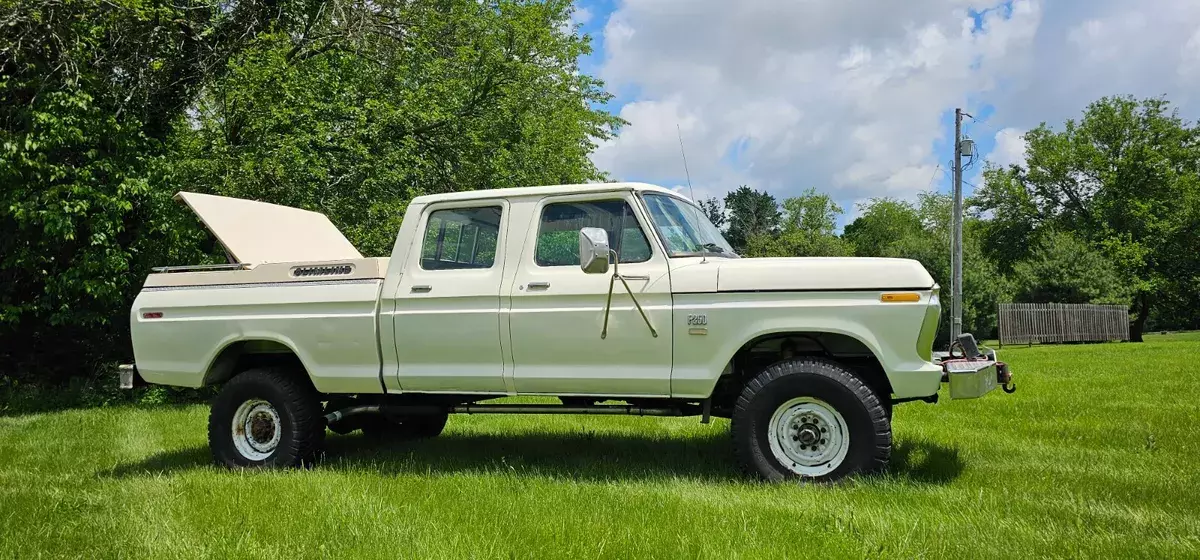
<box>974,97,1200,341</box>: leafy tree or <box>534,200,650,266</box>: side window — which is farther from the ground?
<box>974,97,1200,341</box>: leafy tree

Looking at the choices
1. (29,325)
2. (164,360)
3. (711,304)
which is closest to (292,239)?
(164,360)

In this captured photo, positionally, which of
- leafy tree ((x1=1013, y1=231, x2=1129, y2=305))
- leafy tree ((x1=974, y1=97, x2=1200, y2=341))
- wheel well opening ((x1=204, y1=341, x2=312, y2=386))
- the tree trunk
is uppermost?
leafy tree ((x1=974, y1=97, x2=1200, y2=341))

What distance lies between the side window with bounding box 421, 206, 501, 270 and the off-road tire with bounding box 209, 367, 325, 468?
4.69 ft

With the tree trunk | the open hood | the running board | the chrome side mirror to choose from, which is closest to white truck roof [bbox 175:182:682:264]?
the open hood

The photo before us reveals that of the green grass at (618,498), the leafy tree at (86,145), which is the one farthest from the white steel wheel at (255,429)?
the leafy tree at (86,145)

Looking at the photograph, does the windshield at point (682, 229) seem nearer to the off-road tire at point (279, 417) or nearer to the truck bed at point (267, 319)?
the truck bed at point (267, 319)

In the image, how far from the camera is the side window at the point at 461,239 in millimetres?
6145

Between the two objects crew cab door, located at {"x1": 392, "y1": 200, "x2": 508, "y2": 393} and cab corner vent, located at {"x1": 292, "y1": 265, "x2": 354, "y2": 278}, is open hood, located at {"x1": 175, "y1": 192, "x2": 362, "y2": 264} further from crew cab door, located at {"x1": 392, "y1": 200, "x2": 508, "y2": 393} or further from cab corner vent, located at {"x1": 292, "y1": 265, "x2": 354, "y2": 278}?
crew cab door, located at {"x1": 392, "y1": 200, "x2": 508, "y2": 393}

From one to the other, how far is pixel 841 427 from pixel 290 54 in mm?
12776

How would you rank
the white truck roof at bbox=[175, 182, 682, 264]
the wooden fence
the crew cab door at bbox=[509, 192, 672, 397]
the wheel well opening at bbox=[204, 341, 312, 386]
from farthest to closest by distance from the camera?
the wooden fence
the wheel well opening at bbox=[204, 341, 312, 386]
the white truck roof at bbox=[175, 182, 682, 264]
the crew cab door at bbox=[509, 192, 672, 397]

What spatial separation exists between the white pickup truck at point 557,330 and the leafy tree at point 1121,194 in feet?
136

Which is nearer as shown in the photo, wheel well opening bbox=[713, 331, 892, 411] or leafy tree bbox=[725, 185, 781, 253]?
wheel well opening bbox=[713, 331, 892, 411]

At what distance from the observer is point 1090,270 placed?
39031 mm

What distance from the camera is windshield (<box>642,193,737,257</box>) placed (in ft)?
18.9
